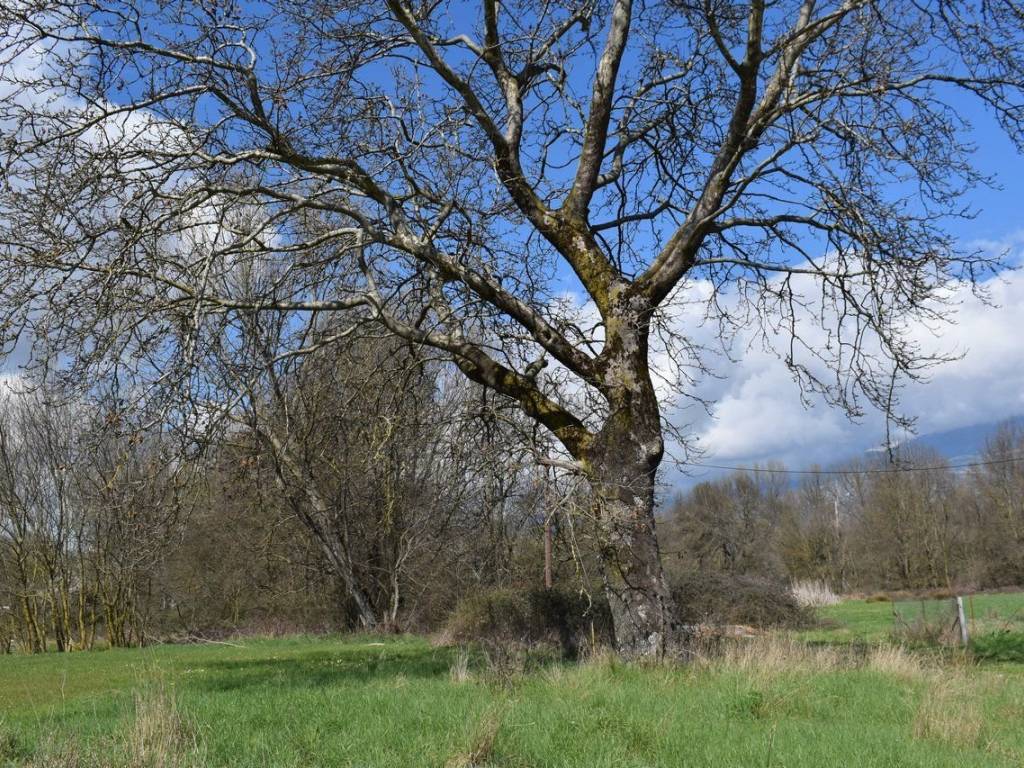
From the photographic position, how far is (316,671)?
1286cm

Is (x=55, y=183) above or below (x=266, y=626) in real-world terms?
above

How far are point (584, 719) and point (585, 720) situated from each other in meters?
0.03

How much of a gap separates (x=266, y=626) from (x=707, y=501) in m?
35.6

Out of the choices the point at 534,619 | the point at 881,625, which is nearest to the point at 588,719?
the point at 534,619

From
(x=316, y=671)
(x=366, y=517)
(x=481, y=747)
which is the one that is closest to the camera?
(x=481, y=747)

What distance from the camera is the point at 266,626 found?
3167 centimetres

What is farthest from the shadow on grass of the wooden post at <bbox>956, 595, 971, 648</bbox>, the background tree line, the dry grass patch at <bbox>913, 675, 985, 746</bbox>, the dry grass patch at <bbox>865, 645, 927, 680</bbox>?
the wooden post at <bbox>956, 595, 971, 648</bbox>

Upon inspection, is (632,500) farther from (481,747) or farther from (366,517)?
(366,517)

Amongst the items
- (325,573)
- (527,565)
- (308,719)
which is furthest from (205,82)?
(325,573)

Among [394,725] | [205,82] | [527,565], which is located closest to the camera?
[394,725]

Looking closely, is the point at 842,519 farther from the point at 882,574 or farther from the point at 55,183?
the point at 55,183

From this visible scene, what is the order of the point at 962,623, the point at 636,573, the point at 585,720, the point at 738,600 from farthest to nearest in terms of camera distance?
the point at 738,600 → the point at 962,623 → the point at 636,573 → the point at 585,720

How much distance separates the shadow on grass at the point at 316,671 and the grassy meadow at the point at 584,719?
369 mm

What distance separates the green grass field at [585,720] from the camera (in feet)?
17.9
